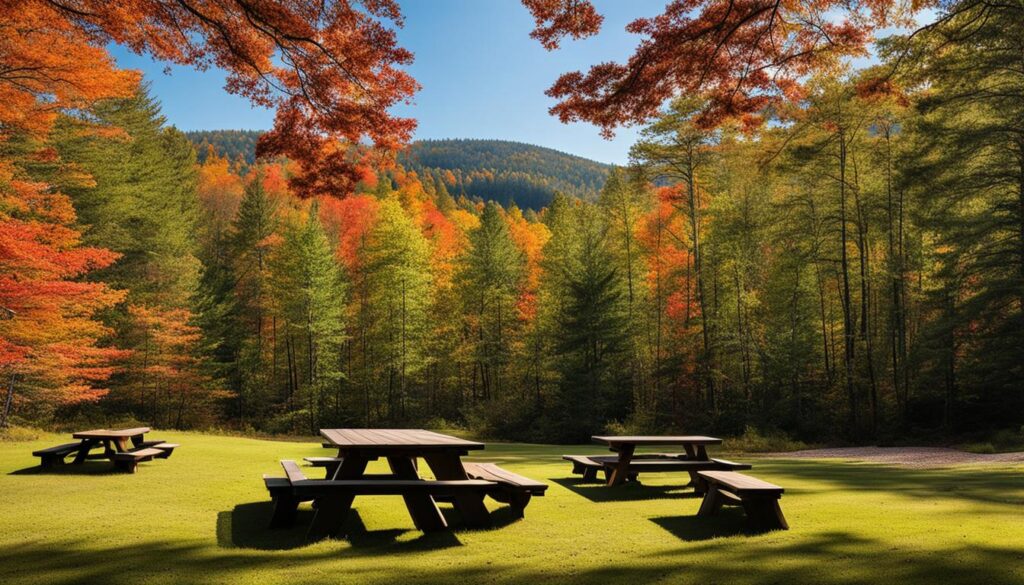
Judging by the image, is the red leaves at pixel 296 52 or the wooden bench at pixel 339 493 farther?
the red leaves at pixel 296 52

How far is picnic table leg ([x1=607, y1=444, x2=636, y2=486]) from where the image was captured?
27.5 ft

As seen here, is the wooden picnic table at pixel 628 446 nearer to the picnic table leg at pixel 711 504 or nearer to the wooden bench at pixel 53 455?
the picnic table leg at pixel 711 504

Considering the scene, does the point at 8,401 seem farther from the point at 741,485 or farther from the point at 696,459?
the point at 741,485

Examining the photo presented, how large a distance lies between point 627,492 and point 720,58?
5855 mm

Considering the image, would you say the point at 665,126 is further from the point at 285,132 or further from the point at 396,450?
the point at 396,450

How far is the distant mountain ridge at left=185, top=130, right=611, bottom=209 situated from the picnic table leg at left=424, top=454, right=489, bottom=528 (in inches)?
4671

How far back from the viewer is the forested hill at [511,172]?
150000mm

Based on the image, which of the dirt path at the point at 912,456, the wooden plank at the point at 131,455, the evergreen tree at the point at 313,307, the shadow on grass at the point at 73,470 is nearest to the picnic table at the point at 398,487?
the wooden plank at the point at 131,455

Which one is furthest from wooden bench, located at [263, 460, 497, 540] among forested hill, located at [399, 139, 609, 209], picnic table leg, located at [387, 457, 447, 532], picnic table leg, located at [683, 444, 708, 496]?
forested hill, located at [399, 139, 609, 209]

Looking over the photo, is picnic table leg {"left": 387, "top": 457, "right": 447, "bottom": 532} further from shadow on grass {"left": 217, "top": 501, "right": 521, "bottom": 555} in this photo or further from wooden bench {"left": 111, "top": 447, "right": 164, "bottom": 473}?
wooden bench {"left": 111, "top": 447, "right": 164, "bottom": 473}

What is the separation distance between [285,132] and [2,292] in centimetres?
1072

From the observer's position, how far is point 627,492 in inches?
318

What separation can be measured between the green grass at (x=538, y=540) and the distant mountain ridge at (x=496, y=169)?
117 meters

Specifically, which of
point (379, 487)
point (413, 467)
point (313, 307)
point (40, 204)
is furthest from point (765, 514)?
point (313, 307)
